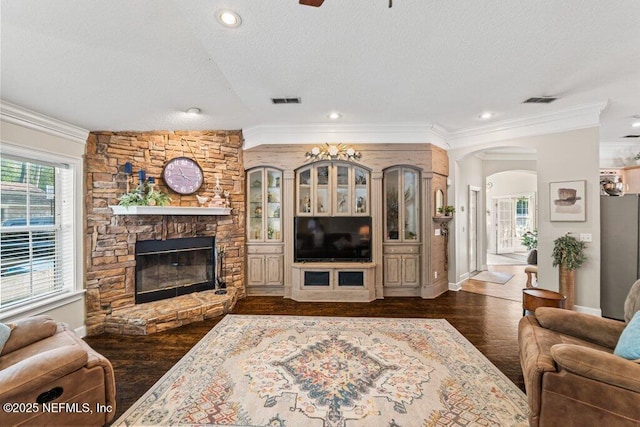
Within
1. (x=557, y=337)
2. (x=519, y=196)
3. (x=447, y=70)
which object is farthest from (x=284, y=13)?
(x=519, y=196)

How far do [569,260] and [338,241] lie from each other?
3.25 m

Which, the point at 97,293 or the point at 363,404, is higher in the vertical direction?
the point at 97,293

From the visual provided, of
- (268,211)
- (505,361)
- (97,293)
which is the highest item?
(268,211)

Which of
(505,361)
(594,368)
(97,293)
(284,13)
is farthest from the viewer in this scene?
(97,293)

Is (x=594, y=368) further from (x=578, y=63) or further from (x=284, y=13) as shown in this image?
(x=284, y=13)

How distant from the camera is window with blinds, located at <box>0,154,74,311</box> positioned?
2.89 metres

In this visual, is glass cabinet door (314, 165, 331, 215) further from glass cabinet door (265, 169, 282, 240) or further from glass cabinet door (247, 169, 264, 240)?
glass cabinet door (247, 169, 264, 240)

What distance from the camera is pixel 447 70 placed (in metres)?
2.64

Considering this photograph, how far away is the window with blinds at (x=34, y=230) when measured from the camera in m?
2.89

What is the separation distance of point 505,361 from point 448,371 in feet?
2.24

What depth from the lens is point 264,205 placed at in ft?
15.5

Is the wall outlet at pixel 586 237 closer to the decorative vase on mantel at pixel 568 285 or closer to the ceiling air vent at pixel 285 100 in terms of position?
the decorative vase on mantel at pixel 568 285

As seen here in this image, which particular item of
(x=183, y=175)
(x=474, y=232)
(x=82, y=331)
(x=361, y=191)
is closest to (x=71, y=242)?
(x=82, y=331)

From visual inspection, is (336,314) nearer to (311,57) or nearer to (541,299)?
(541,299)
